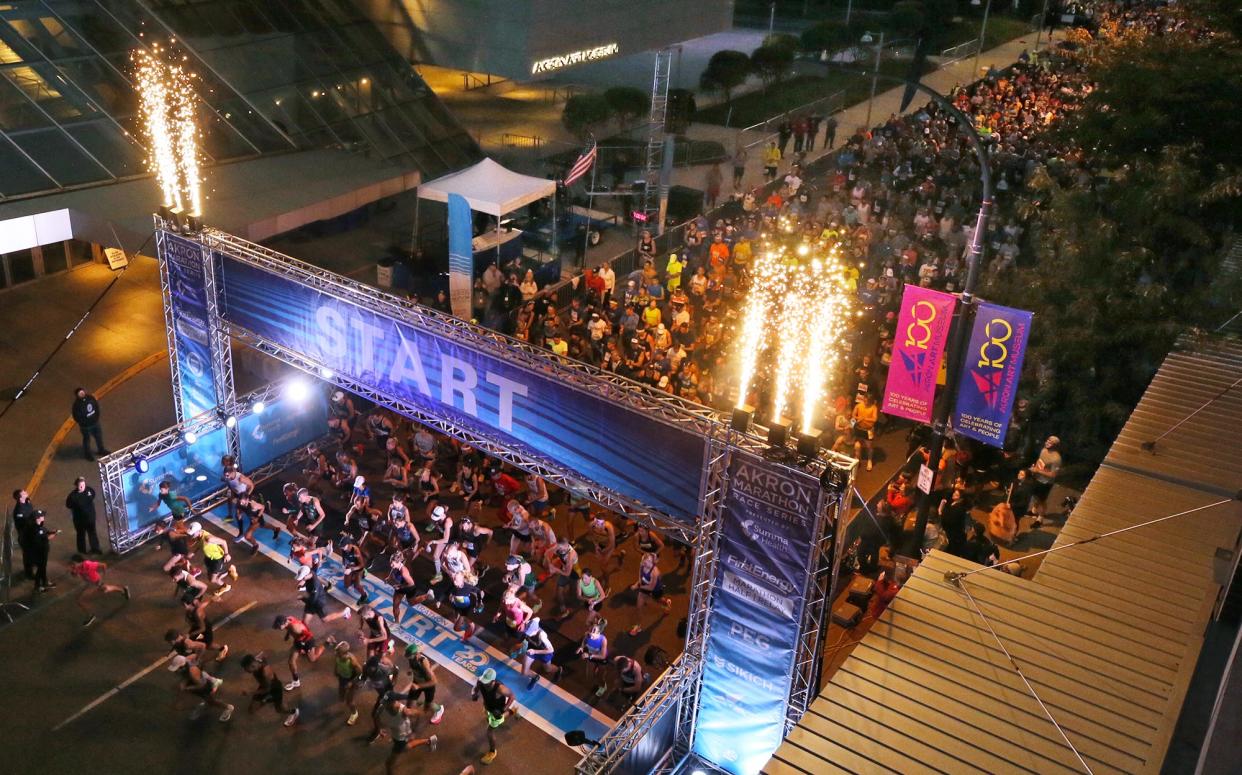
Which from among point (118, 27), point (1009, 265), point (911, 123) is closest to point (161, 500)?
point (118, 27)

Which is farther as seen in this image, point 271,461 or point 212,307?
point 271,461

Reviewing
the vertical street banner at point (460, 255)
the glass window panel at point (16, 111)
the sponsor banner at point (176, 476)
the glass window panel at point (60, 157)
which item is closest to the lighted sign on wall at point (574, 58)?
the vertical street banner at point (460, 255)

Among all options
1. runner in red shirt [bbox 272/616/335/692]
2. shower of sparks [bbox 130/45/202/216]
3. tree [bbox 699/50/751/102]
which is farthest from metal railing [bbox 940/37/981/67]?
runner in red shirt [bbox 272/616/335/692]

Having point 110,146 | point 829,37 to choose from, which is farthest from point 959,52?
point 110,146

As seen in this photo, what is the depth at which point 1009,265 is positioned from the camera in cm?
2208

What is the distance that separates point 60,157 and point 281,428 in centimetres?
865

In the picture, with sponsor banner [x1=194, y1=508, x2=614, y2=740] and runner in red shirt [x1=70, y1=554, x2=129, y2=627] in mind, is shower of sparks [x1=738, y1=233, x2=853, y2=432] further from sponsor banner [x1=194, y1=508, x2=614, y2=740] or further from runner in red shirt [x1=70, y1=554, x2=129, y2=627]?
runner in red shirt [x1=70, y1=554, x2=129, y2=627]

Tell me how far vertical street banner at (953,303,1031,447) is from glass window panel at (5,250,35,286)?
2086 cm

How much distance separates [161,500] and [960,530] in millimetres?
12201

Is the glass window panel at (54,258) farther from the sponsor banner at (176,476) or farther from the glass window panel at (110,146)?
the sponsor banner at (176,476)

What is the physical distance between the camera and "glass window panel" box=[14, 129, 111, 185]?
21375 mm

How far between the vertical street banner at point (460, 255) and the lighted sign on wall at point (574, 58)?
8.87 m

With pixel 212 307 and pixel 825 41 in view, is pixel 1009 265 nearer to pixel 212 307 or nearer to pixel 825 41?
pixel 212 307

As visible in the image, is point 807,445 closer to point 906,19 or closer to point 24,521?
point 24,521
